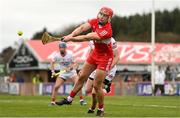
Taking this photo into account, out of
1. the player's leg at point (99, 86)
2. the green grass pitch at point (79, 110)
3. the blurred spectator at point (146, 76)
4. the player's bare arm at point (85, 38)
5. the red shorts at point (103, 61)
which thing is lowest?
the blurred spectator at point (146, 76)

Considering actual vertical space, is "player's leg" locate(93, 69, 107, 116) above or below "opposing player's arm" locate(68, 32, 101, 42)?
below

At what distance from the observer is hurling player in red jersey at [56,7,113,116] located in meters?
14.8

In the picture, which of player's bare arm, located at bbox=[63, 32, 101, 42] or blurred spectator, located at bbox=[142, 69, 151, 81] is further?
blurred spectator, located at bbox=[142, 69, 151, 81]

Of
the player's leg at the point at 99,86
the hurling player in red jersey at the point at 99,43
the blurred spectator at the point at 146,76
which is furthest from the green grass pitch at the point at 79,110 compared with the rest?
the blurred spectator at the point at 146,76

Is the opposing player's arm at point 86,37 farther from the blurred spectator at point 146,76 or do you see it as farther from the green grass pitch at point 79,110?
the blurred spectator at point 146,76

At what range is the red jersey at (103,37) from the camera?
14.9 metres

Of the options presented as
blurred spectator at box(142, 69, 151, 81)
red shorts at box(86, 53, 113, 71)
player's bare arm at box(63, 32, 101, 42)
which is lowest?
blurred spectator at box(142, 69, 151, 81)

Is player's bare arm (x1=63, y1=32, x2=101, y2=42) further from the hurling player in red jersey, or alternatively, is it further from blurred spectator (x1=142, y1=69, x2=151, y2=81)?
blurred spectator (x1=142, y1=69, x2=151, y2=81)

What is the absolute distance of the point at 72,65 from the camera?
930 inches

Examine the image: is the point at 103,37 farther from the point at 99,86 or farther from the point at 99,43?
the point at 99,86

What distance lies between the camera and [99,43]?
15.1 metres

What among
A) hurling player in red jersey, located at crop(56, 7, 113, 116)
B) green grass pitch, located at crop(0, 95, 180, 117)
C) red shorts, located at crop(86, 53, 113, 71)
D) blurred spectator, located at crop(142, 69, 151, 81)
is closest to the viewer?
hurling player in red jersey, located at crop(56, 7, 113, 116)

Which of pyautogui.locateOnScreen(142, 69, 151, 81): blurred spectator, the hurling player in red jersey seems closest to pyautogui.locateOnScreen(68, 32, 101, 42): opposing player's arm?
the hurling player in red jersey

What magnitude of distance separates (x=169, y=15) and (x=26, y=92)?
65.4 m
